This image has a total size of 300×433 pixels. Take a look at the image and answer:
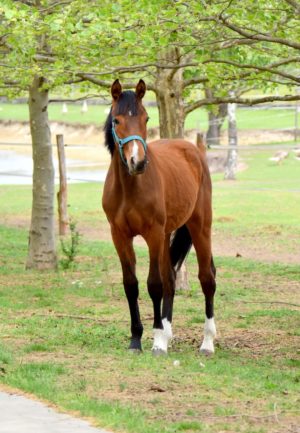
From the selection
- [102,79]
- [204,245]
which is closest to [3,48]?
[102,79]

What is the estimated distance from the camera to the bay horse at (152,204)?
904 cm

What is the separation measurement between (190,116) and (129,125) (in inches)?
1859

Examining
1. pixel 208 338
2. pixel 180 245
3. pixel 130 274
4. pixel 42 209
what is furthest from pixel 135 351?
pixel 42 209

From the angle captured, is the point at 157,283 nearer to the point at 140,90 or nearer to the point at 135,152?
the point at 135,152

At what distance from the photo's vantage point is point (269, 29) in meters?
11.4

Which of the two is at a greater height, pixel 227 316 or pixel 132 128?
pixel 132 128

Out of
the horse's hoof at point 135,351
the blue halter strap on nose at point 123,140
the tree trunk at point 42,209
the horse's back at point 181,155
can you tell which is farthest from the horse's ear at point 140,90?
the tree trunk at point 42,209

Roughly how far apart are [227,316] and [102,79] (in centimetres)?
425

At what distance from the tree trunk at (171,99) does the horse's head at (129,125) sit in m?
4.50

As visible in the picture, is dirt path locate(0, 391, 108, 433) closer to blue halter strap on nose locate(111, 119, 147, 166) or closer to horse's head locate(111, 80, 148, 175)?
horse's head locate(111, 80, 148, 175)

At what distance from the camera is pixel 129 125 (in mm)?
8969

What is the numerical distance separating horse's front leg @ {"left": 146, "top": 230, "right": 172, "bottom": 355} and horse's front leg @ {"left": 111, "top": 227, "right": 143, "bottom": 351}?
6.4 inches

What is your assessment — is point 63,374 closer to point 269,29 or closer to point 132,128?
point 132,128

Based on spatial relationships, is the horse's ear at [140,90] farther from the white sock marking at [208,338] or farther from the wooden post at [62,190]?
the wooden post at [62,190]
